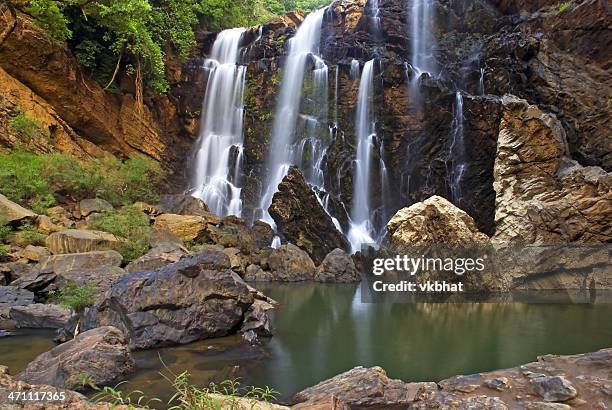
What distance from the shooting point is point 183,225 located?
18.4 m

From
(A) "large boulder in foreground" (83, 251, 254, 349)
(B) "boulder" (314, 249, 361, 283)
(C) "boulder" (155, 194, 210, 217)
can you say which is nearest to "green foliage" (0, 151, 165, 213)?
(C) "boulder" (155, 194, 210, 217)

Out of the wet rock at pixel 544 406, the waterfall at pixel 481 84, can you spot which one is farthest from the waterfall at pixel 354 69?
the wet rock at pixel 544 406

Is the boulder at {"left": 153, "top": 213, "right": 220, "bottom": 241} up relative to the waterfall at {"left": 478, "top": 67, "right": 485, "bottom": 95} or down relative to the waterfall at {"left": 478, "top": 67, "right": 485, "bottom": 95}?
down

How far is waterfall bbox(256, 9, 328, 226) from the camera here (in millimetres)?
25781

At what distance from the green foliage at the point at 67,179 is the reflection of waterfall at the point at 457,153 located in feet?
49.0

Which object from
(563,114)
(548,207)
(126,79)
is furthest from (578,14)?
(126,79)

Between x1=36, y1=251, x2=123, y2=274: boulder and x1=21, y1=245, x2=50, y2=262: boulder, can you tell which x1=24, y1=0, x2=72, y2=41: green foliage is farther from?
x1=36, y1=251, x2=123, y2=274: boulder

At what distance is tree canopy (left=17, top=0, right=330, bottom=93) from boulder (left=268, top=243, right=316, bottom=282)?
1285 centimetres

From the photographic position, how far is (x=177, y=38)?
27141mm

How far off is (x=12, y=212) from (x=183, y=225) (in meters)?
6.21

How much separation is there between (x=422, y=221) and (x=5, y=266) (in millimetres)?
12505

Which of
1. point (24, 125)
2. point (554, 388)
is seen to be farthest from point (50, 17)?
point (554, 388)

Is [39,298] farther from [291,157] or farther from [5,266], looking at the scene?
[291,157]

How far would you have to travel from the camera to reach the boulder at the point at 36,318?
9219mm
